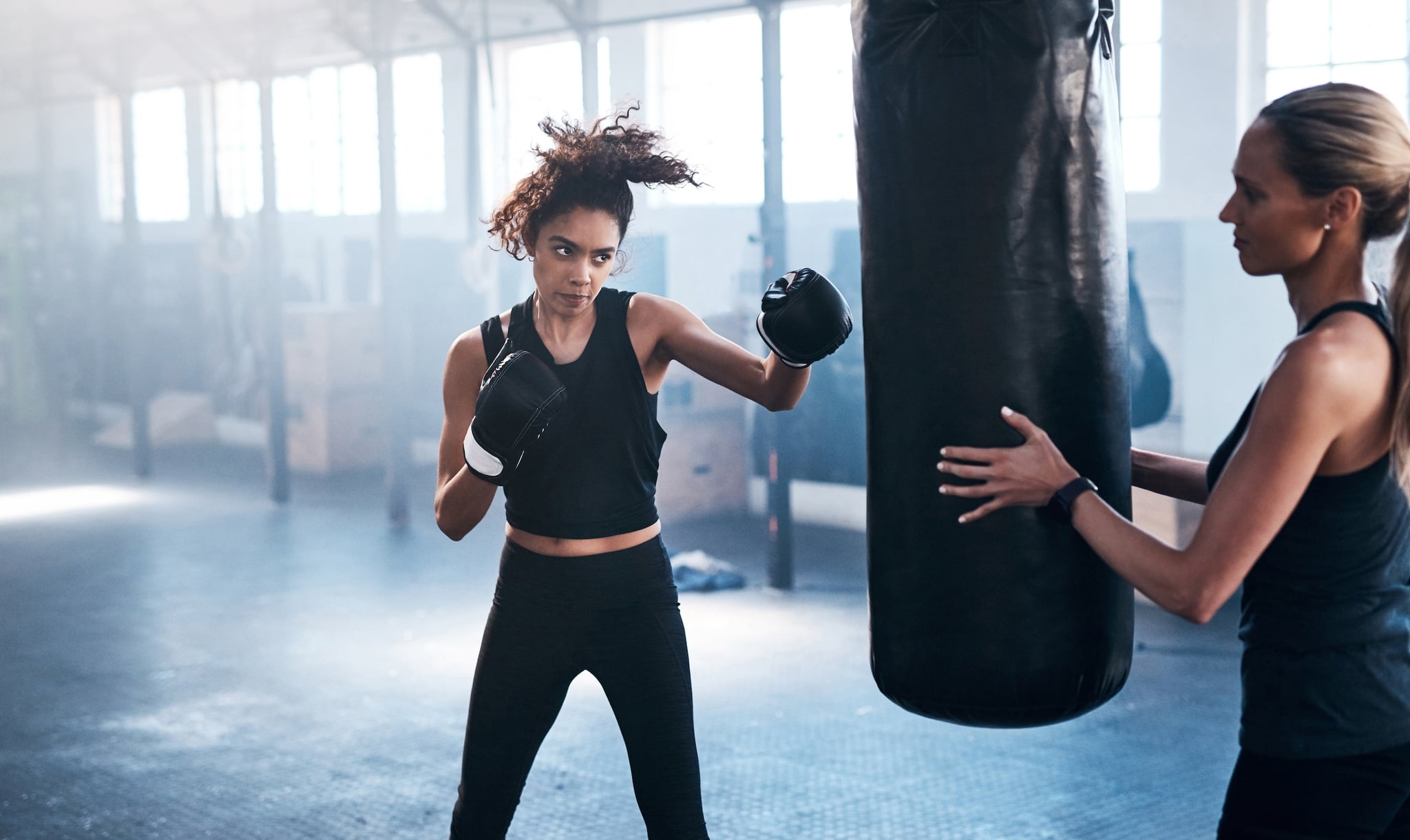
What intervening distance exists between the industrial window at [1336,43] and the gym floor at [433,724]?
2.21 meters

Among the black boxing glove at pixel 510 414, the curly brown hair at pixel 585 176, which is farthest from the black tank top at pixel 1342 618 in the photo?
the curly brown hair at pixel 585 176

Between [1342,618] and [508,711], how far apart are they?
3.66 feet

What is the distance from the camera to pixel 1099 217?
5.35ft

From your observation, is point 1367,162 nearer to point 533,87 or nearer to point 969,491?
point 969,491

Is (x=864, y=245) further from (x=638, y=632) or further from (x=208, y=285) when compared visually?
(x=208, y=285)

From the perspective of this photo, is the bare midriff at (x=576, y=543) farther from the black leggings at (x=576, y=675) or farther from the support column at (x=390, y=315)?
the support column at (x=390, y=315)

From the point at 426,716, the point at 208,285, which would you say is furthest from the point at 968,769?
the point at 208,285

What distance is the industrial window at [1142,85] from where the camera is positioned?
5.48 m

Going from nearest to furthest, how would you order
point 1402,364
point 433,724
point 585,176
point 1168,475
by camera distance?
point 1402,364, point 1168,475, point 585,176, point 433,724

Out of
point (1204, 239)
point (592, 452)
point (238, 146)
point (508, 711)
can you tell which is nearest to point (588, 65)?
point (1204, 239)

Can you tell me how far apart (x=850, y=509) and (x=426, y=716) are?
134 inches

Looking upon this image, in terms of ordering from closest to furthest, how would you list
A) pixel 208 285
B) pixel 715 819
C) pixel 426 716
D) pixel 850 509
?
Answer: pixel 715 819, pixel 426 716, pixel 850 509, pixel 208 285

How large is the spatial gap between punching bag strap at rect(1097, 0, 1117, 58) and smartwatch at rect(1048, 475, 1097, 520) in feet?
1.86

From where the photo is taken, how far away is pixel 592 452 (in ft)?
6.40
